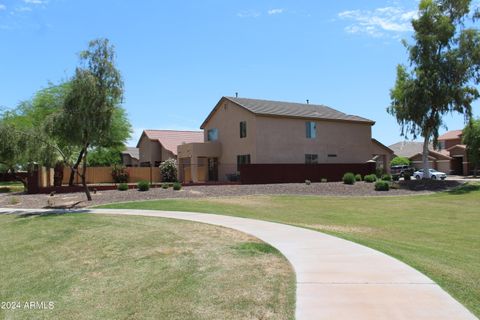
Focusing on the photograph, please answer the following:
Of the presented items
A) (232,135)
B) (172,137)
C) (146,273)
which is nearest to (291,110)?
(232,135)

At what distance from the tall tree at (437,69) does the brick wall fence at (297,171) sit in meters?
5.81

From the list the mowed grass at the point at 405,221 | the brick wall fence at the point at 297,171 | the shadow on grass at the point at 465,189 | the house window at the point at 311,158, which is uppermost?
the house window at the point at 311,158

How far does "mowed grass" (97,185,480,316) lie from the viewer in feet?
27.1

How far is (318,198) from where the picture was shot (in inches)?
1045

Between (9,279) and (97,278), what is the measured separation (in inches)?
83.0

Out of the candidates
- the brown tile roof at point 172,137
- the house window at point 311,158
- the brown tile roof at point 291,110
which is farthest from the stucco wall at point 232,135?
the brown tile roof at point 172,137

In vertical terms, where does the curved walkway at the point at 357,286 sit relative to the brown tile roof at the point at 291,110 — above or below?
below

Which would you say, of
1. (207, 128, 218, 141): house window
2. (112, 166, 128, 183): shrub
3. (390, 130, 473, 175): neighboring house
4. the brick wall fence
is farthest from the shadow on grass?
(390, 130, 473, 175): neighboring house

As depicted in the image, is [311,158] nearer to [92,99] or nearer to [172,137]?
[172,137]

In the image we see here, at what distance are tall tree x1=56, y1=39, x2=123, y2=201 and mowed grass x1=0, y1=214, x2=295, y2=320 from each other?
7.64m

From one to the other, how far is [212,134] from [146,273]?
34614 mm

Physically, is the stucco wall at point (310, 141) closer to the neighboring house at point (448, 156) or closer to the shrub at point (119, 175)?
the shrub at point (119, 175)

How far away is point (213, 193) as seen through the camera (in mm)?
26609

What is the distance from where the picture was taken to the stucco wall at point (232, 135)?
3762 centimetres
